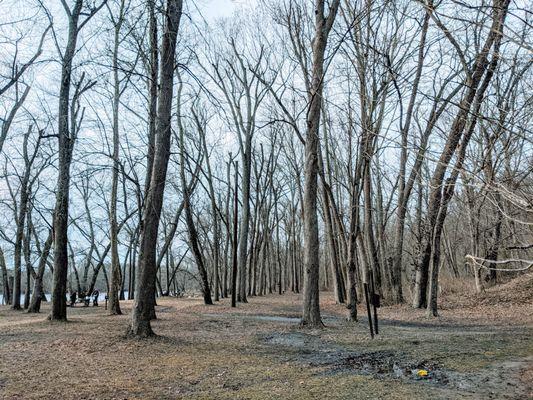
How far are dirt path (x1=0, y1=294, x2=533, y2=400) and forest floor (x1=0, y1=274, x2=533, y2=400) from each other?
0.04 ft

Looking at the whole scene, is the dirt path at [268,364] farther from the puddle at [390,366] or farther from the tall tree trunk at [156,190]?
the tall tree trunk at [156,190]

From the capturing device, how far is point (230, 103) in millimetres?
21375

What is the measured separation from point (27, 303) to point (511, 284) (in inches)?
817

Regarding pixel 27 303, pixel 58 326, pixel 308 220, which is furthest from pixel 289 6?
pixel 27 303

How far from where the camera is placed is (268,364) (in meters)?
6.21

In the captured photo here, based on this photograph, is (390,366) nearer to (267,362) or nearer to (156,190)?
(267,362)

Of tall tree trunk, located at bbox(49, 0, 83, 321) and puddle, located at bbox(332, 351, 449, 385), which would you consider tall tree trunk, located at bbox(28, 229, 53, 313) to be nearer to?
tall tree trunk, located at bbox(49, 0, 83, 321)

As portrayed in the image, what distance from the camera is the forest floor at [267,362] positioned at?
4715mm

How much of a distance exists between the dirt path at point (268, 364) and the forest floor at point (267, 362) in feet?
0.04

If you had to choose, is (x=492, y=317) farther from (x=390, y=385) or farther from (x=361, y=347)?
(x=390, y=385)

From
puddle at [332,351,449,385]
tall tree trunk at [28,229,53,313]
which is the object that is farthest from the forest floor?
tall tree trunk at [28,229,53,313]

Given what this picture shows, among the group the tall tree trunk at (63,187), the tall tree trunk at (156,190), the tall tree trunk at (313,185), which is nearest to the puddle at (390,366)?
the tall tree trunk at (313,185)

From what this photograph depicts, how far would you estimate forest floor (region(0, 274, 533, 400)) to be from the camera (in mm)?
4715

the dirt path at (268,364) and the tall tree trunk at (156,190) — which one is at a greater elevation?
the tall tree trunk at (156,190)
